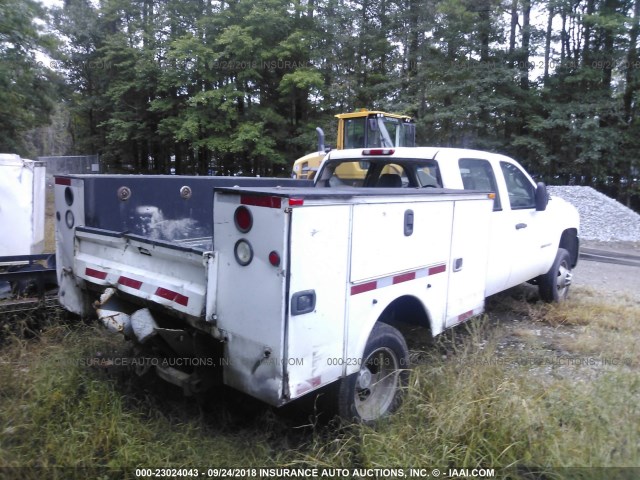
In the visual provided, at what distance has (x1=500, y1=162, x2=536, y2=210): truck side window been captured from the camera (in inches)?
217

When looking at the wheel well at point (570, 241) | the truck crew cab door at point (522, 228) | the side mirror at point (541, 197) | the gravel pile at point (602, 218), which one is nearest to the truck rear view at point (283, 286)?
the truck crew cab door at point (522, 228)

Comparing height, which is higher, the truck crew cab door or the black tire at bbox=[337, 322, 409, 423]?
the truck crew cab door

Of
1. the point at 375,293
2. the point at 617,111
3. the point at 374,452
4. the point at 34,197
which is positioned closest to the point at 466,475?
the point at 374,452

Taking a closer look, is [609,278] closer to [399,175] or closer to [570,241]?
[570,241]

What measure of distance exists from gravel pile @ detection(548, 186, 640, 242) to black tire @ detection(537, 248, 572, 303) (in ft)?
27.9

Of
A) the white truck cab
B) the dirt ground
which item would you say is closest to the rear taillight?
the white truck cab

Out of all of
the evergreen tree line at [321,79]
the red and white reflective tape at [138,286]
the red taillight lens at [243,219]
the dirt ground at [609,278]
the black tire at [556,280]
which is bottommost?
the dirt ground at [609,278]

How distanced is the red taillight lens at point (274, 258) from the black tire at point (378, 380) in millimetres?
976

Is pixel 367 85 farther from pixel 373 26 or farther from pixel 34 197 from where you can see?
pixel 34 197

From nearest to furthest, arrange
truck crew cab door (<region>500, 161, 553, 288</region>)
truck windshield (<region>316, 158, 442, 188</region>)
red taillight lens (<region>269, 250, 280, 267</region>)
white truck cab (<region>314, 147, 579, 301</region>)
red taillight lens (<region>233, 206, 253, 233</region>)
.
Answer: red taillight lens (<region>269, 250, 280, 267</region>), red taillight lens (<region>233, 206, 253, 233</region>), white truck cab (<region>314, 147, 579, 301</region>), truck windshield (<region>316, 158, 442, 188</region>), truck crew cab door (<region>500, 161, 553, 288</region>)

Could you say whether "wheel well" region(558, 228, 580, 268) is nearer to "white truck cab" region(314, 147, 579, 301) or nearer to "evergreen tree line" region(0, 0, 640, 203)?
"white truck cab" region(314, 147, 579, 301)

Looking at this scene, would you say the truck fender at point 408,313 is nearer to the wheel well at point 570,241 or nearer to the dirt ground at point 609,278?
the wheel well at point 570,241

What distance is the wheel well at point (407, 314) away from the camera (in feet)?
12.2

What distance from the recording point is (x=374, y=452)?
9.16 feet
